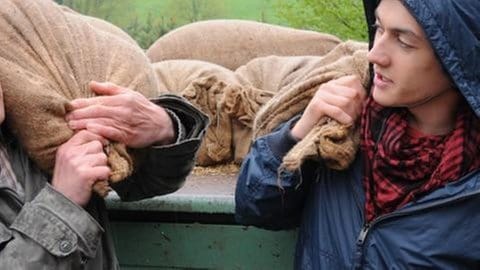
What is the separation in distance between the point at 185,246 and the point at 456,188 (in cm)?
86

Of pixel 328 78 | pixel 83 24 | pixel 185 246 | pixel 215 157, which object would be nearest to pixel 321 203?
pixel 328 78

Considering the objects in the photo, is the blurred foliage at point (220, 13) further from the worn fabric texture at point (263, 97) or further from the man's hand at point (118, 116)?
the man's hand at point (118, 116)

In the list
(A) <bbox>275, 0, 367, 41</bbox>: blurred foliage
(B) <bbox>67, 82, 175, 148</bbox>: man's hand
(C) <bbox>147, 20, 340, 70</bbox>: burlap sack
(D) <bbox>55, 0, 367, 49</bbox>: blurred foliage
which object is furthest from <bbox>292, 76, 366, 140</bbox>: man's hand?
(A) <bbox>275, 0, 367, 41</bbox>: blurred foliage

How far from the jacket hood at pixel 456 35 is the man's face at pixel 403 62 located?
3cm

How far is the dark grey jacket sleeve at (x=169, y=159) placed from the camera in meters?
2.21

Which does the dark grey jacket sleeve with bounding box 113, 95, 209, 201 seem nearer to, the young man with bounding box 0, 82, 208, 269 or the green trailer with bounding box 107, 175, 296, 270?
the young man with bounding box 0, 82, 208, 269

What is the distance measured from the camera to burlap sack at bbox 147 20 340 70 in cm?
483

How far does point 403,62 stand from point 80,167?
73 centimetres

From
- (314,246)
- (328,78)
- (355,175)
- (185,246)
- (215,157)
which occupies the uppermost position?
(328,78)

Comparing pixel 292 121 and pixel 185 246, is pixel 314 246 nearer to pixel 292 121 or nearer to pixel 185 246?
pixel 292 121

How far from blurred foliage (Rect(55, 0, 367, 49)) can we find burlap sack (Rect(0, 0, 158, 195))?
8675mm

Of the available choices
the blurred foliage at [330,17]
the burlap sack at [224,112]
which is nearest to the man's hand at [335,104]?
the burlap sack at [224,112]

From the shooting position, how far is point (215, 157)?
3412mm

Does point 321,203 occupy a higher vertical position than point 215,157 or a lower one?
higher
